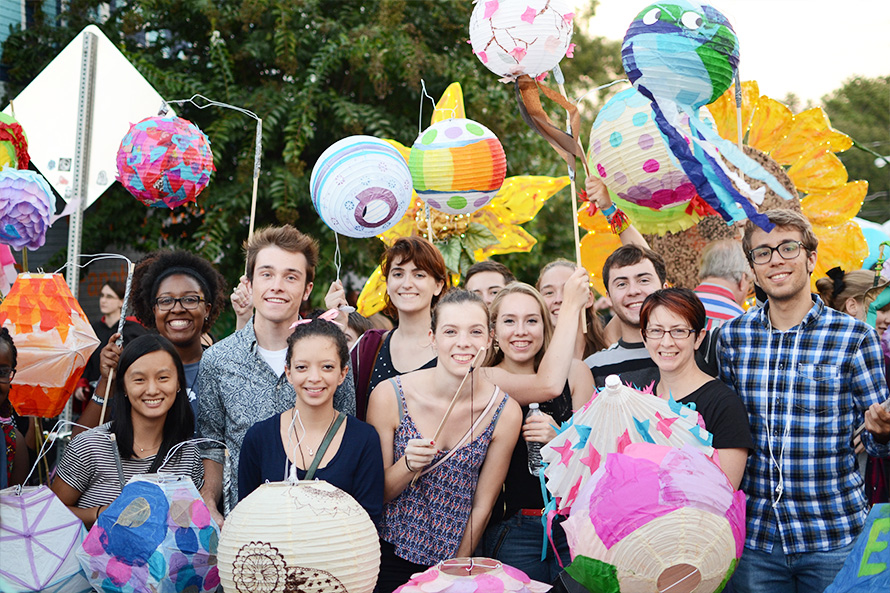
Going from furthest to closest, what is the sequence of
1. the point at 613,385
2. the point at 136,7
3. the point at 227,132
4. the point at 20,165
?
the point at 136,7, the point at 227,132, the point at 20,165, the point at 613,385

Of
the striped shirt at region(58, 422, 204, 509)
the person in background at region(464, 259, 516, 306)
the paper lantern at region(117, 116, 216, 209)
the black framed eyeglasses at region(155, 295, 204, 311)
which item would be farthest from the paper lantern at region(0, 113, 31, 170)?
the person in background at region(464, 259, 516, 306)

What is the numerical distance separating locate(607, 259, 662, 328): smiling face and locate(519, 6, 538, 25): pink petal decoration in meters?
1.05

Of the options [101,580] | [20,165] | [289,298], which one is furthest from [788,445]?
[20,165]

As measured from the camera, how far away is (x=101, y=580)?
7.85ft

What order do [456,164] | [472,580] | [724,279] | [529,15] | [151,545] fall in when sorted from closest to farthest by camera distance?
[472,580] → [151,545] → [529,15] → [456,164] → [724,279]

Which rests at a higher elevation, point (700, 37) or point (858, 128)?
point (858, 128)

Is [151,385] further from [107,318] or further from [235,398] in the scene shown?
[107,318]

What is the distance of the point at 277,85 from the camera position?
25.7 feet

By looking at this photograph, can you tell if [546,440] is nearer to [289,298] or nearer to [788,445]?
[788,445]

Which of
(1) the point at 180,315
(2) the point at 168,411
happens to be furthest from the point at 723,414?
(1) the point at 180,315

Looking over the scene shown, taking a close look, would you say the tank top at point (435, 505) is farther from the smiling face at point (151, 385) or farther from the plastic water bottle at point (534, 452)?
the smiling face at point (151, 385)

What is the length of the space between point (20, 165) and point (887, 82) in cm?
2410

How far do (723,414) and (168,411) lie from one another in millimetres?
1891

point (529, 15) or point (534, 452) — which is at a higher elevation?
point (529, 15)
